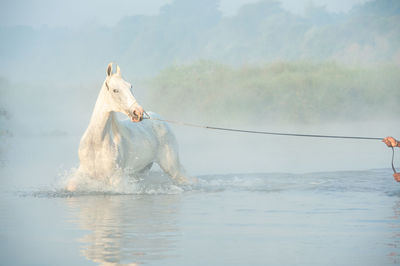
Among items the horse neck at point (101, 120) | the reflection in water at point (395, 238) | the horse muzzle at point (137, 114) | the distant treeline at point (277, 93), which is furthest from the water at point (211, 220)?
the distant treeline at point (277, 93)

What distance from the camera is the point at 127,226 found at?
7516 millimetres

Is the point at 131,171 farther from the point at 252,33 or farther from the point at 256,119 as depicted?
the point at 252,33

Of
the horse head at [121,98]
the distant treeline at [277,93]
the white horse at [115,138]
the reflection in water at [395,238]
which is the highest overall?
the distant treeline at [277,93]

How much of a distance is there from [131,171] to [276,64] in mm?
24427

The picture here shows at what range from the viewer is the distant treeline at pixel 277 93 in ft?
104

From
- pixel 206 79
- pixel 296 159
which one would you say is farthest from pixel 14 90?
pixel 296 159

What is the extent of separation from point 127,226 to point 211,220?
905 mm

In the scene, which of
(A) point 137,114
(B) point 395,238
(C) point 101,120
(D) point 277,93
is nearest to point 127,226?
(A) point 137,114

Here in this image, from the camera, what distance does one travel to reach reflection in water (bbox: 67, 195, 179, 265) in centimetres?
628

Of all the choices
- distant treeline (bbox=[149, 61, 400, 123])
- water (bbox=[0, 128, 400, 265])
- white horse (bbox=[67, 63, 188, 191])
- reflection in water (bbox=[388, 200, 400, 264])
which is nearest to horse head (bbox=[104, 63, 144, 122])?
white horse (bbox=[67, 63, 188, 191])

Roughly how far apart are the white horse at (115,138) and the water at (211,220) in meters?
0.27

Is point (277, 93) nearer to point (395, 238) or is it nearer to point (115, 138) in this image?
point (115, 138)

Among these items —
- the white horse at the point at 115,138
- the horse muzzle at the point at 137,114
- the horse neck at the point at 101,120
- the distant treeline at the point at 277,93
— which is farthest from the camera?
the distant treeline at the point at 277,93

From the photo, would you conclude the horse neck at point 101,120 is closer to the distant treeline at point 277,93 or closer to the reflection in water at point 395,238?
the reflection in water at point 395,238
